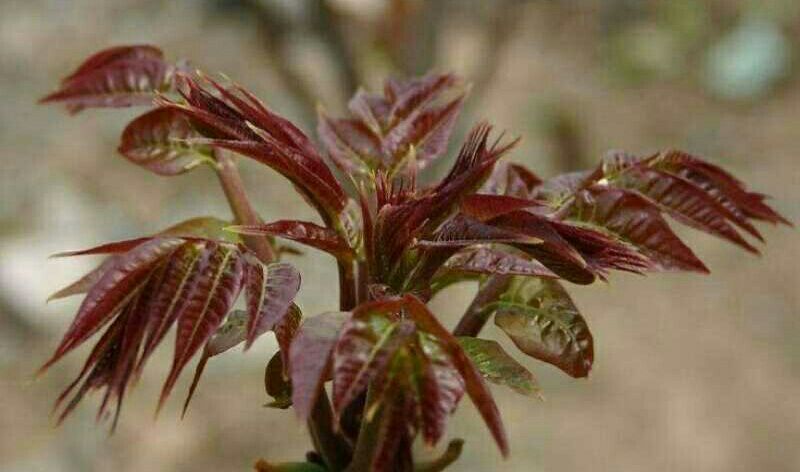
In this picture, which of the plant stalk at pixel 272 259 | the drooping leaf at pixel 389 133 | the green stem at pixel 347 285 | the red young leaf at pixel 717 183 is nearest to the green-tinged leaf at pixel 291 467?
the plant stalk at pixel 272 259

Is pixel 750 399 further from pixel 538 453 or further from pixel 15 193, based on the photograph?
pixel 15 193

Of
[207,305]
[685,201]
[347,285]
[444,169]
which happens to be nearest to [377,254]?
[347,285]

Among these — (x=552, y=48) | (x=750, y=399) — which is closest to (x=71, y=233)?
(x=750, y=399)

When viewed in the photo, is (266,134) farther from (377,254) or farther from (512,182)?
(512,182)

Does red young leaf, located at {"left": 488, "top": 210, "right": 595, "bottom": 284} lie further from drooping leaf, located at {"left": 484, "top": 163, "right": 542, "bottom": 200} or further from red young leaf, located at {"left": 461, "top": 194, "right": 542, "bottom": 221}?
drooping leaf, located at {"left": 484, "top": 163, "right": 542, "bottom": 200}

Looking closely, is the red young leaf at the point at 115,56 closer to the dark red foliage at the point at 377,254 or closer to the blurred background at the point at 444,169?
the dark red foliage at the point at 377,254

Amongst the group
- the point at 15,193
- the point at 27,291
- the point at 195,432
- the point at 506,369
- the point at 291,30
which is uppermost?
the point at 291,30

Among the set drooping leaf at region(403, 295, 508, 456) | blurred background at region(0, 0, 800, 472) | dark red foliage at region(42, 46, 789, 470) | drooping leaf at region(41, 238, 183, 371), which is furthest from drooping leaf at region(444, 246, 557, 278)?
blurred background at region(0, 0, 800, 472)
